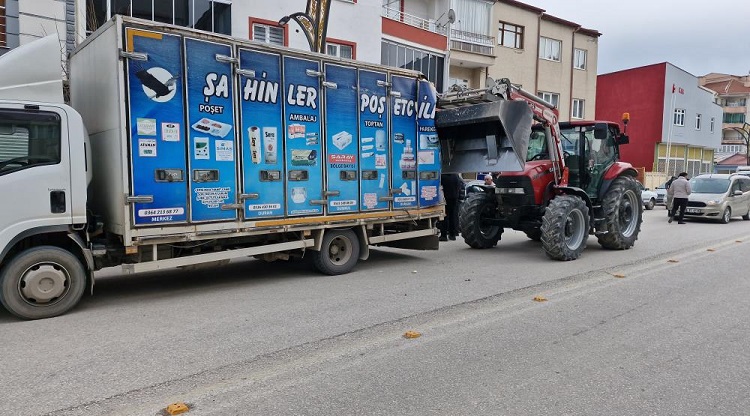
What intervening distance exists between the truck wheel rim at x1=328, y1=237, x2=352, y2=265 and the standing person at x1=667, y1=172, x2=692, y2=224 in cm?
1357

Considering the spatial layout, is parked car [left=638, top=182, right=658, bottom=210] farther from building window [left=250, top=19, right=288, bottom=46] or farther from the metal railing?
building window [left=250, top=19, right=288, bottom=46]

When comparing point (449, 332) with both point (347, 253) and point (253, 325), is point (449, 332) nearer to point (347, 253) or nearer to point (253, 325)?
point (253, 325)

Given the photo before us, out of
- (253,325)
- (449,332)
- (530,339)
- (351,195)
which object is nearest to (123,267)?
(253,325)

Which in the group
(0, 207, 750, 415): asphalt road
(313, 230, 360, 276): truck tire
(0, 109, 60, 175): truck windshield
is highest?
(0, 109, 60, 175): truck windshield

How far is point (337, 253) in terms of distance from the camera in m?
8.31

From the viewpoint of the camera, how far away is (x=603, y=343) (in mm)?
4984

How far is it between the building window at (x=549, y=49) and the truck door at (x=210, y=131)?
27.8 m

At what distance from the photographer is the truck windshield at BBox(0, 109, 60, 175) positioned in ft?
18.1

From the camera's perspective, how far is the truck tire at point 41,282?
18.1ft

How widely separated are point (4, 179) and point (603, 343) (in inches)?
246

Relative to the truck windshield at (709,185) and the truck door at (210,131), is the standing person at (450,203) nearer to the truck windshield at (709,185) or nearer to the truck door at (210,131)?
the truck door at (210,131)

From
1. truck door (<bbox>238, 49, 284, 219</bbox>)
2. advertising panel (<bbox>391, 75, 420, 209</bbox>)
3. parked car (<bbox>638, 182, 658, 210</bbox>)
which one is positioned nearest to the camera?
truck door (<bbox>238, 49, 284, 219</bbox>)

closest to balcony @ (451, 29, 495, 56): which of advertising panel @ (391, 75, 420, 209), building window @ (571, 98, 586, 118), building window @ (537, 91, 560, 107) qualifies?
building window @ (537, 91, 560, 107)

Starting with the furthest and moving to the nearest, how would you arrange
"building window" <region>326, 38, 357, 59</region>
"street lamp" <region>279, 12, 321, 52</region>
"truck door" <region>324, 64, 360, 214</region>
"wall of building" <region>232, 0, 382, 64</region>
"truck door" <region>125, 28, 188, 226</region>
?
1. "building window" <region>326, 38, 357, 59</region>
2. "wall of building" <region>232, 0, 382, 64</region>
3. "street lamp" <region>279, 12, 321, 52</region>
4. "truck door" <region>324, 64, 360, 214</region>
5. "truck door" <region>125, 28, 188, 226</region>
